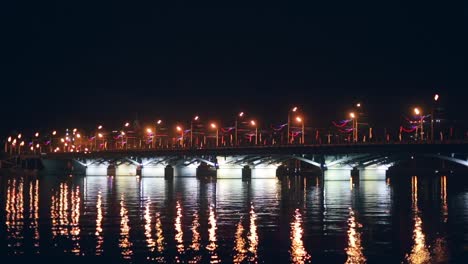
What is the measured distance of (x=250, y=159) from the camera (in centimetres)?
12962

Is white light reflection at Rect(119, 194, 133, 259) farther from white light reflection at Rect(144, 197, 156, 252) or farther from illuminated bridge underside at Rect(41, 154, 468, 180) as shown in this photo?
illuminated bridge underside at Rect(41, 154, 468, 180)

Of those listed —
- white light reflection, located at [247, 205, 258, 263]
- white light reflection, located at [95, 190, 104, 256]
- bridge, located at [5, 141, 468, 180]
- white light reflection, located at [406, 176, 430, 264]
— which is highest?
bridge, located at [5, 141, 468, 180]

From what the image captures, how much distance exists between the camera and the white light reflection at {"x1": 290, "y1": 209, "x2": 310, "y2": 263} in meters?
26.0

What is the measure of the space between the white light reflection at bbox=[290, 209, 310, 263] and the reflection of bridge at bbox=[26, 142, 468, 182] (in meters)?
55.0

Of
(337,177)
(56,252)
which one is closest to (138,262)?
(56,252)

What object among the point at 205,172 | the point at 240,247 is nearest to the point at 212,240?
the point at 240,247

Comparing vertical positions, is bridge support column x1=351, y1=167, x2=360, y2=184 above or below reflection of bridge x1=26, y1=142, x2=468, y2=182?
below

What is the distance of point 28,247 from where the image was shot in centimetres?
2898

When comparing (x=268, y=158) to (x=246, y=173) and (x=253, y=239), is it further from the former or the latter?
(x=253, y=239)

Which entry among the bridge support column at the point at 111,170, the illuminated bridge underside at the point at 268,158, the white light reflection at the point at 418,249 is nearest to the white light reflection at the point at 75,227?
the white light reflection at the point at 418,249

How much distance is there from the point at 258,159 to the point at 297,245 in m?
100

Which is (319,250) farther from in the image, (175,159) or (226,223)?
(175,159)

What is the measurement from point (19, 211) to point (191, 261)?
26.0 metres

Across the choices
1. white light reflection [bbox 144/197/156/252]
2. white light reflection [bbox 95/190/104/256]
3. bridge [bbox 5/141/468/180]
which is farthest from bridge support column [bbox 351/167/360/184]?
white light reflection [bbox 95/190/104/256]
